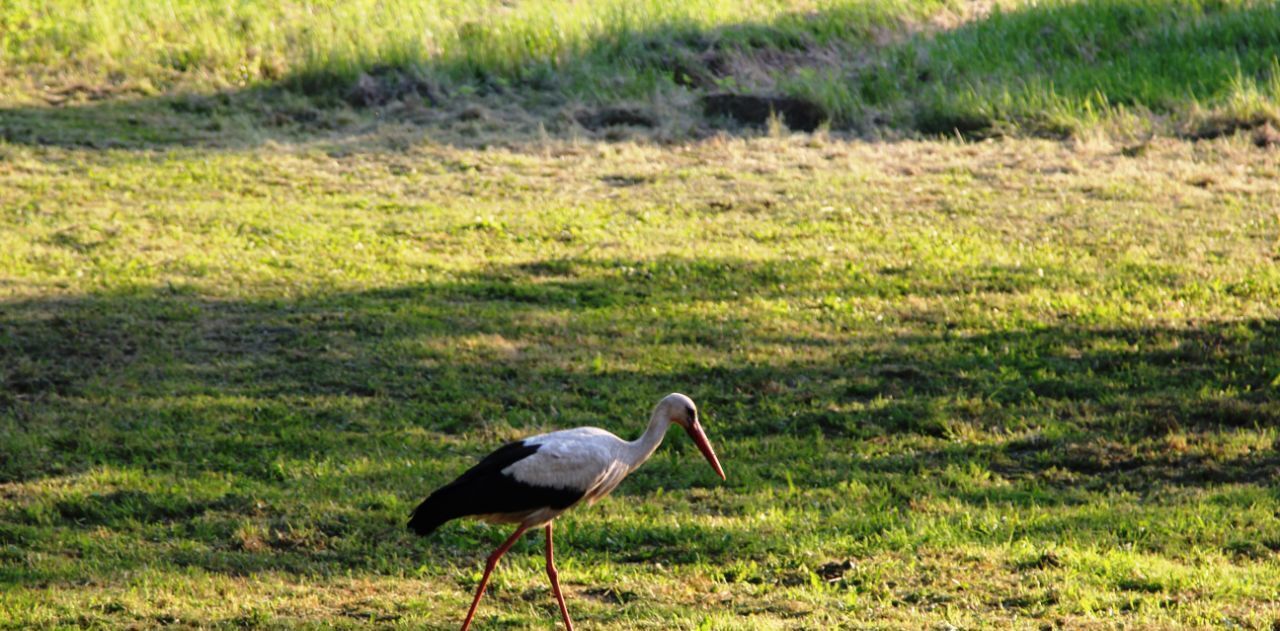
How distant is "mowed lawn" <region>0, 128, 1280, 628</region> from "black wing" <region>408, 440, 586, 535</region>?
657 mm

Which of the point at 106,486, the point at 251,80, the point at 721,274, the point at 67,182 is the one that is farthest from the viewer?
the point at 251,80

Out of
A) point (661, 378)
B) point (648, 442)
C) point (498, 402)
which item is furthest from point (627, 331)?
point (648, 442)

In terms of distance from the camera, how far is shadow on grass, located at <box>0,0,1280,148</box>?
18.3 metres

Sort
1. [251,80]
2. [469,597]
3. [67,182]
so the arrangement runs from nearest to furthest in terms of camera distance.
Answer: [469,597]
[67,182]
[251,80]

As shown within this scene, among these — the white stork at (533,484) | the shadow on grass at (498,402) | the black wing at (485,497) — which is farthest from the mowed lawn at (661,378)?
the black wing at (485,497)

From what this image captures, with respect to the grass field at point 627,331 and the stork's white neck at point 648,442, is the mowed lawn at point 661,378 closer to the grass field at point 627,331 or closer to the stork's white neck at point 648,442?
the grass field at point 627,331

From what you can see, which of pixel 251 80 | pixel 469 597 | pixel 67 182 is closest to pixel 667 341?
pixel 469 597

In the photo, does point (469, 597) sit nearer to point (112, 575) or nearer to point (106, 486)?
point (112, 575)

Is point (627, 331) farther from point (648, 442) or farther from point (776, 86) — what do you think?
point (776, 86)

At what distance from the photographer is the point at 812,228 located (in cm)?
1451

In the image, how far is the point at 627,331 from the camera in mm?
11352

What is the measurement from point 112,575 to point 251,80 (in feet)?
45.6

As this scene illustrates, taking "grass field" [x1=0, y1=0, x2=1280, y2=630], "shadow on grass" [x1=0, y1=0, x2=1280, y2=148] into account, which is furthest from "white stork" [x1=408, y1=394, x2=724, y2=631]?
"shadow on grass" [x1=0, y1=0, x2=1280, y2=148]

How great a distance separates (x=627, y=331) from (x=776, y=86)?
9197 millimetres
